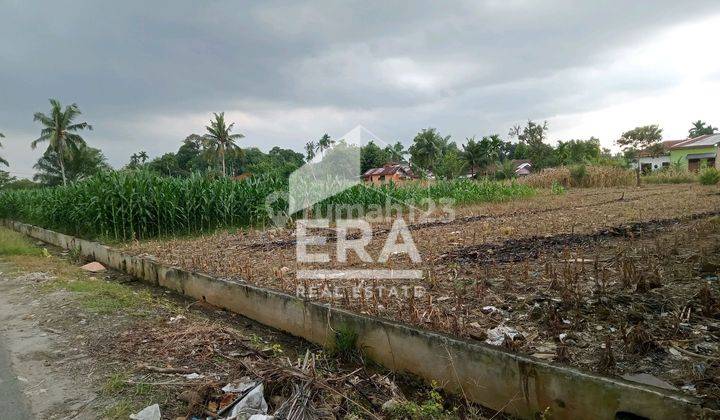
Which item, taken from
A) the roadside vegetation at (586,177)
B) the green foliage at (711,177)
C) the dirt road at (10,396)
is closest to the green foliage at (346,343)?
the dirt road at (10,396)

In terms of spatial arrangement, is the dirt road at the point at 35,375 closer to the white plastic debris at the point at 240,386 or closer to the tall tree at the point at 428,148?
the white plastic debris at the point at 240,386

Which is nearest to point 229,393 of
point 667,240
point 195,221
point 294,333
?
point 294,333

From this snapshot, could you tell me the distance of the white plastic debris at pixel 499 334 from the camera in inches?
108

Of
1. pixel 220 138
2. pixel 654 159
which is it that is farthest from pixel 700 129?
pixel 220 138

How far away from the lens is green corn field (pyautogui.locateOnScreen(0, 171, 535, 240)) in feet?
30.3

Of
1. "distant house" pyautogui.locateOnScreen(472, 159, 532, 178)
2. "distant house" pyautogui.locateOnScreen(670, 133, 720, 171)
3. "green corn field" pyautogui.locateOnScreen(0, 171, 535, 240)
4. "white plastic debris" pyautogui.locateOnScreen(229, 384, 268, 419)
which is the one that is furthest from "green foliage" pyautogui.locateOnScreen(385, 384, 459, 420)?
"distant house" pyautogui.locateOnScreen(670, 133, 720, 171)

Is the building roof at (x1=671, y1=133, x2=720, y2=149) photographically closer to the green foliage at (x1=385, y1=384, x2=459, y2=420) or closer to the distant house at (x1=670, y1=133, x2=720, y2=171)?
the distant house at (x1=670, y1=133, x2=720, y2=171)

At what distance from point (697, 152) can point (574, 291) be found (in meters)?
44.7

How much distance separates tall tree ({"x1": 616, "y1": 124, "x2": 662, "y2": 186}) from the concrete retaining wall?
47.8m

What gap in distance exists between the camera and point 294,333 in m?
3.68

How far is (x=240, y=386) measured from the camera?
261 cm

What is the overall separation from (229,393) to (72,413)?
89 cm

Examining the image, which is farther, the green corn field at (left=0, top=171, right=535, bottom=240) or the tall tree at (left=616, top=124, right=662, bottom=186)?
the tall tree at (left=616, top=124, right=662, bottom=186)

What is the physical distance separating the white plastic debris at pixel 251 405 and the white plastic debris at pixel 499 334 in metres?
1.44
